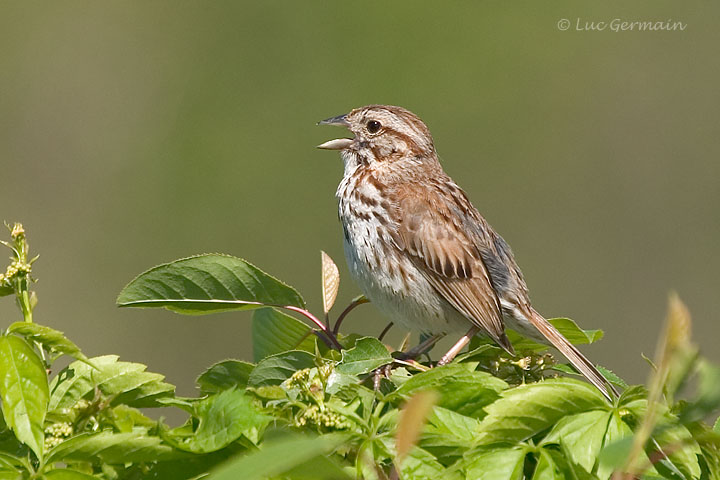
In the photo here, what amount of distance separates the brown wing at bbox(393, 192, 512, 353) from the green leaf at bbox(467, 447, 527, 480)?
186 cm

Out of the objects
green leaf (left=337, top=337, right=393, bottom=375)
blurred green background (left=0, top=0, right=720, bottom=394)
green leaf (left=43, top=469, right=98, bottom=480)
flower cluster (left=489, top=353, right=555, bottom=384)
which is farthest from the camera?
blurred green background (left=0, top=0, right=720, bottom=394)

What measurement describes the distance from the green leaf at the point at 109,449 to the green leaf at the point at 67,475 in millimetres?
28

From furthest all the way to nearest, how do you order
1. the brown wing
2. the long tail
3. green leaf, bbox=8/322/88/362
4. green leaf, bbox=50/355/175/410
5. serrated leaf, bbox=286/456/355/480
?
the brown wing
the long tail
green leaf, bbox=50/355/175/410
green leaf, bbox=8/322/88/362
serrated leaf, bbox=286/456/355/480

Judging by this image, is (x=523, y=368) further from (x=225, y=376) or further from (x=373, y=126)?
(x=373, y=126)

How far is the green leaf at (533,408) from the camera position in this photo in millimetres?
1448

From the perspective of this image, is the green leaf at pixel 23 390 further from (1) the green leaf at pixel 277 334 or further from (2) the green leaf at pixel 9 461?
(1) the green leaf at pixel 277 334

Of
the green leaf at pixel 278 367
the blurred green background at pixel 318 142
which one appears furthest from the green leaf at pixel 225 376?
the blurred green background at pixel 318 142

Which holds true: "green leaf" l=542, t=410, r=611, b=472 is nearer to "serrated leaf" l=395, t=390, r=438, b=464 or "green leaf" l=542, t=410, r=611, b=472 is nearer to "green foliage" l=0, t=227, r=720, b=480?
"green foliage" l=0, t=227, r=720, b=480

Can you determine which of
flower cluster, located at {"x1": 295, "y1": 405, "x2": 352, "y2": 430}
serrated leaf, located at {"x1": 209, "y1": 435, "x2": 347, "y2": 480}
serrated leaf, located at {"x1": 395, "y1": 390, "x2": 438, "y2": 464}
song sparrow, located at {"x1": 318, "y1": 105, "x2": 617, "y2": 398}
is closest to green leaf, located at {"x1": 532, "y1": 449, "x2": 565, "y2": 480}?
flower cluster, located at {"x1": 295, "y1": 405, "x2": 352, "y2": 430}

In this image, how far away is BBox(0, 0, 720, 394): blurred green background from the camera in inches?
316

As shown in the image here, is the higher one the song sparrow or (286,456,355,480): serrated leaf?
(286,456,355,480): serrated leaf

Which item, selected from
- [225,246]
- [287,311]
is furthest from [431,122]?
[287,311]

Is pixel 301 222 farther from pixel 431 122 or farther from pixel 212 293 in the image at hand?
pixel 212 293

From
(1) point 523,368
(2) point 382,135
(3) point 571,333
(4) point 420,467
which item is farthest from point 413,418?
(2) point 382,135
